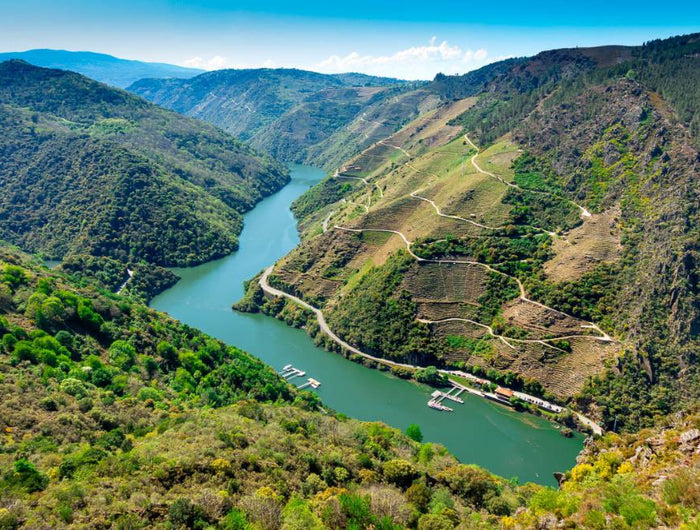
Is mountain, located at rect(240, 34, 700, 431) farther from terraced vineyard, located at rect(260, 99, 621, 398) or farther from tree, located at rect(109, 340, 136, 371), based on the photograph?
tree, located at rect(109, 340, 136, 371)

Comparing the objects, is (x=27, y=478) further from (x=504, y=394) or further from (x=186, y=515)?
(x=504, y=394)

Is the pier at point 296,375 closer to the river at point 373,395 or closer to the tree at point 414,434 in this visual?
the river at point 373,395

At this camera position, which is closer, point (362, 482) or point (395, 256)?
point (362, 482)

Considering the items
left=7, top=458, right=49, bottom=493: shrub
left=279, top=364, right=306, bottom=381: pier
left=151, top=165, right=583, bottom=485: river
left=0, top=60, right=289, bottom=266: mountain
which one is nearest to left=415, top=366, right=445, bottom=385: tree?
left=151, top=165, right=583, bottom=485: river

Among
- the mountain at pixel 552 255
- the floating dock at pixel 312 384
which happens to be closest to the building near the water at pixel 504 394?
the mountain at pixel 552 255

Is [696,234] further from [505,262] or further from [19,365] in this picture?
[19,365]

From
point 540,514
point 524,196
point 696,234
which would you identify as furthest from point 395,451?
point 524,196
